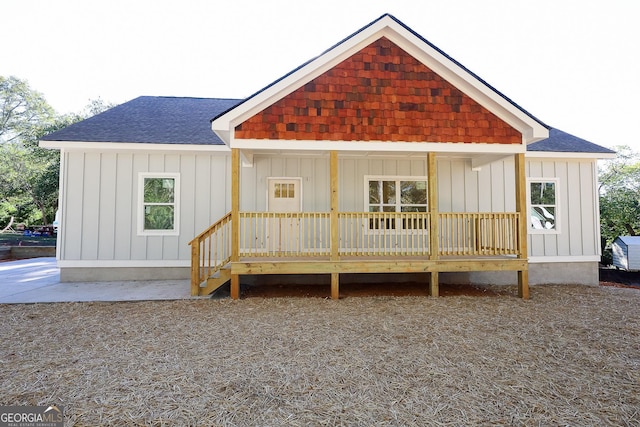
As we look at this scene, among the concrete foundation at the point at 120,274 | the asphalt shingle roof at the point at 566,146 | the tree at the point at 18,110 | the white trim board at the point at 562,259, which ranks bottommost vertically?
the concrete foundation at the point at 120,274

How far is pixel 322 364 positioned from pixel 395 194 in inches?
235

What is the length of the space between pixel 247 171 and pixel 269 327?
15.5 feet

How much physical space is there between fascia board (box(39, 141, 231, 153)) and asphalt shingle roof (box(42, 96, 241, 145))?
9 cm

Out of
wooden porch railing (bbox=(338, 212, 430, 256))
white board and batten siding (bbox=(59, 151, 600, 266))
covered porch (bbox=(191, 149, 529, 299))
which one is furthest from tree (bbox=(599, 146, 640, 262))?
wooden porch railing (bbox=(338, 212, 430, 256))

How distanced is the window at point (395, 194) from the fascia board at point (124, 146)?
391cm

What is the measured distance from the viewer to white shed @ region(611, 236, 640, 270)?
13008mm

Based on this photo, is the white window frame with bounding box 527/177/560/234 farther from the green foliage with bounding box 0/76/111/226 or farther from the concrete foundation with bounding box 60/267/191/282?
the green foliage with bounding box 0/76/111/226

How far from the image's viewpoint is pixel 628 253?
518 inches

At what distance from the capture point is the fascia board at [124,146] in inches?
300

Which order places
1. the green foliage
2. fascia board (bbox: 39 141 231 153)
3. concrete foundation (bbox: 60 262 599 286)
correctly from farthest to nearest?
the green foliage
concrete foundation (bbox: 60 262 599 286)
fascia board (bbox: 39 141 231 153)

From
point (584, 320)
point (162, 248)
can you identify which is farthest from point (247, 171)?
point (584, 320)

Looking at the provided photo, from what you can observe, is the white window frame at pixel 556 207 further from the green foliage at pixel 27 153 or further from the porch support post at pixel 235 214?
the green foliage at pixel 27 153

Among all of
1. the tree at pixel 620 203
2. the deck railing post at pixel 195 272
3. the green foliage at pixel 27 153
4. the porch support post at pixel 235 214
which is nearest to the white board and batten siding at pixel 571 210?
the porch support post at pixel 235 214

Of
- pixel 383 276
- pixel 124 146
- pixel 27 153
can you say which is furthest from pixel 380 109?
pixel 27 153
